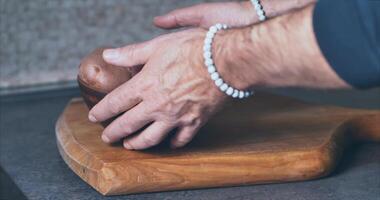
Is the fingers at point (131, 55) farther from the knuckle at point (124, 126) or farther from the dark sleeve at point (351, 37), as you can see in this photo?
the dark sleeve at point (351, 37)

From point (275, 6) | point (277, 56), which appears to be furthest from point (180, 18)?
point (277, 56)

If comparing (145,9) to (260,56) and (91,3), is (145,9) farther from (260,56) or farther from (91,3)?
(260,56)

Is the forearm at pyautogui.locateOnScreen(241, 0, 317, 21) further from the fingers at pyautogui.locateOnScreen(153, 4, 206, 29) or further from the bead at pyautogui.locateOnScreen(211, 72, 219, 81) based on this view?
the bead at pyautogui.locateOnScreen(211, 72, 219, 81)

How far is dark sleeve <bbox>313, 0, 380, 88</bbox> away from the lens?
0.74 metres

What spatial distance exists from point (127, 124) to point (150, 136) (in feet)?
0.11

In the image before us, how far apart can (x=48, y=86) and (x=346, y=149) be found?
2.23 ft

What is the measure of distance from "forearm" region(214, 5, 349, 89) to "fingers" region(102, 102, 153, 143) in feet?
0.44

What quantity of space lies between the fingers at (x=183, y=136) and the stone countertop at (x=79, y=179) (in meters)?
0.07

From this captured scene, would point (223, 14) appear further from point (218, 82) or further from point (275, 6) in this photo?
point (218, 82)

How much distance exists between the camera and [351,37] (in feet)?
2.46

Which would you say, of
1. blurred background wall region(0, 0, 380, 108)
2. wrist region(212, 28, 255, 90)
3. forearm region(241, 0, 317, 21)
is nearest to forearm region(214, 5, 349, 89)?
wrist region(212, 28, 255, 90)

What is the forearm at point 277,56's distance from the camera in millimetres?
783

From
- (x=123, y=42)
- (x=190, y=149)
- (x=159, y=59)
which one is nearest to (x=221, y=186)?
(x=190, y=149)

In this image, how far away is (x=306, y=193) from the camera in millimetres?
941
